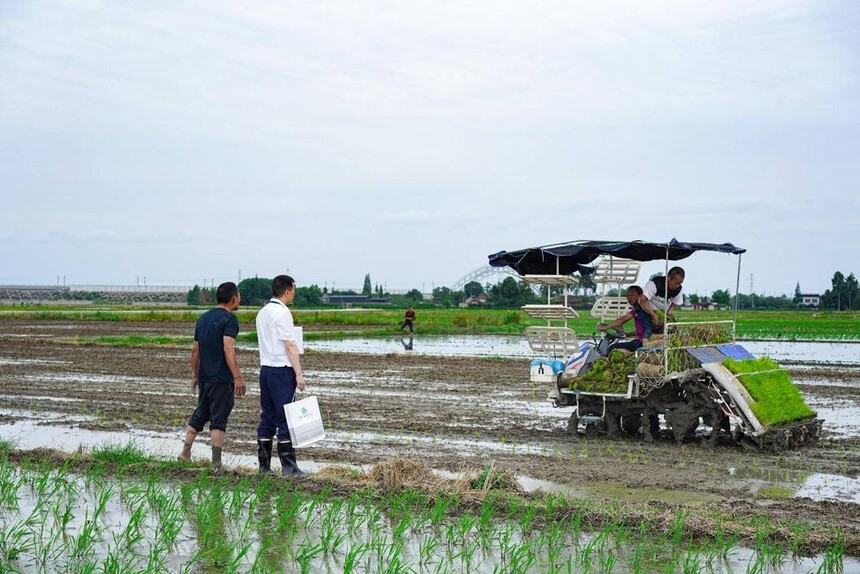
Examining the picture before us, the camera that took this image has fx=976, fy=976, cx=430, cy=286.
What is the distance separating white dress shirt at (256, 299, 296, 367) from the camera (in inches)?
325

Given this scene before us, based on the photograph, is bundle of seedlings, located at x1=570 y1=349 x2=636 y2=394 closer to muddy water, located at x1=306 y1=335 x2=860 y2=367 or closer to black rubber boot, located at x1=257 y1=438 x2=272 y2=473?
black rubber boot, located at x1=257 y1=438 x2=272 y2=473

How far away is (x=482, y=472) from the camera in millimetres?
7930

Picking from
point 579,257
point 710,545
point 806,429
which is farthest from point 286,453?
point 806,429

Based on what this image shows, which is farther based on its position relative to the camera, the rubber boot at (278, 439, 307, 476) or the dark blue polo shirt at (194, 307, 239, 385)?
the dark blue polo shirt at (194, 307, 239, 385)

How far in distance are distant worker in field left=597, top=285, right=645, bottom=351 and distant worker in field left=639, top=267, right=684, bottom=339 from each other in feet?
0.17

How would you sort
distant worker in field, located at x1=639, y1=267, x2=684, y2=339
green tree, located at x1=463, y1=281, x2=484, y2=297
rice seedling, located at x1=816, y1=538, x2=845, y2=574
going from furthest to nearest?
1. green tree, located at x1=463, y1=281, x2=484, y2=297
2. distant worker in field, located at x1=639, y1=267, x2=684, y2=339
3. rice seedling, located at x1=816, y1=538, x2=845, y2=574

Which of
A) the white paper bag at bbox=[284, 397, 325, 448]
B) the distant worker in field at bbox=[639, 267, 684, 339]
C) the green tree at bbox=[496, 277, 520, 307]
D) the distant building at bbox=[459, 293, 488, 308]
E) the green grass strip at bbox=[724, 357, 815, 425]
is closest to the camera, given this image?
the white paper bag at bbox=[284, 397, 325, 448]

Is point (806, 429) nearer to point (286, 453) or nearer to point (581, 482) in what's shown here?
point (581, 482)

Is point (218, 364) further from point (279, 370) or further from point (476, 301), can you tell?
point (476, 301)

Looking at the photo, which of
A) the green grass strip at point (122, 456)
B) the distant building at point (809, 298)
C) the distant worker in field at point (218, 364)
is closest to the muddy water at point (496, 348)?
the green grass strip at point (122, 456)

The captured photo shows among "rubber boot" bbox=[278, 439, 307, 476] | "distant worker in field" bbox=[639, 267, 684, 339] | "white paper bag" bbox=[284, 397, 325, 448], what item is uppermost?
"distant worker in field" bbox=[639, 267, 684, 339]

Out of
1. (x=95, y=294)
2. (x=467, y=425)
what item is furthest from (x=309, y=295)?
(x=467, y=425)

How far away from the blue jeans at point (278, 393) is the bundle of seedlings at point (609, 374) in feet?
13.1

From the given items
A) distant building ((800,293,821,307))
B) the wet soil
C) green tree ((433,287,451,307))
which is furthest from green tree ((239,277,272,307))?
the wet soil
